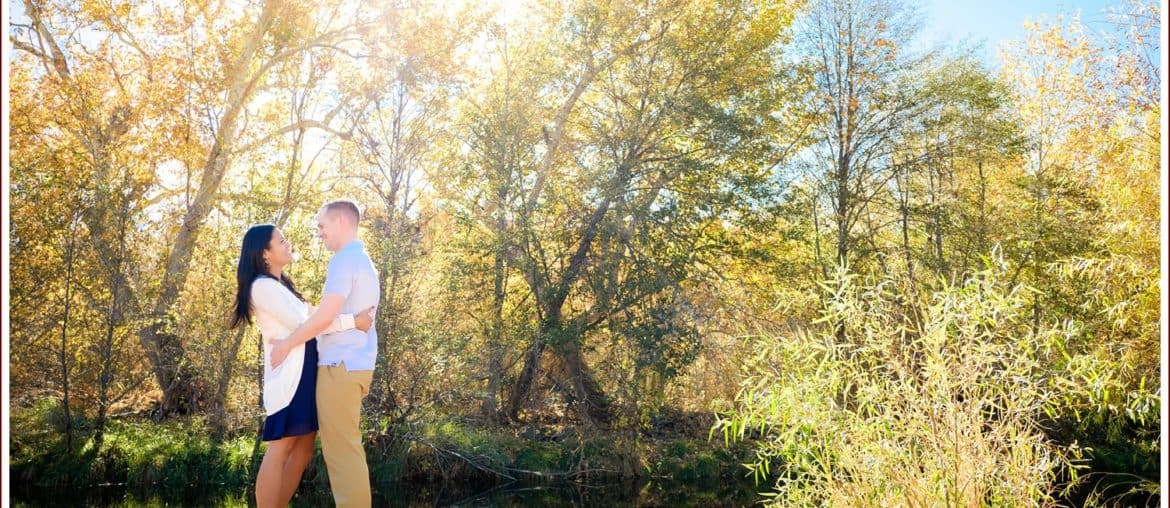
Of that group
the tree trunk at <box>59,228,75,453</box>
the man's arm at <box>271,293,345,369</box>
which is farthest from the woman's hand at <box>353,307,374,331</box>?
the tree trunk at <box>59,228,75,453</box>

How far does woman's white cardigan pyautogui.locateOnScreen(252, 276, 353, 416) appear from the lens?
3598 mm

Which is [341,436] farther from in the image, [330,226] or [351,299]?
[330,226]


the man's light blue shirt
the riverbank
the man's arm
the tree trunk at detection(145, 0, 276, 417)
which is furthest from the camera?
the tree trunk at detection(145, 0, 276, 417)

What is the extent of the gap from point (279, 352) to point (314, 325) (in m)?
0.19

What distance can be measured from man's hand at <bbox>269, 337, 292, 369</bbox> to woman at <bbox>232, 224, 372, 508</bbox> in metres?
0.02

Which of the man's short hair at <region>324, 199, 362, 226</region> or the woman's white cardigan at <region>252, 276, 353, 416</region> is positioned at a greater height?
the man's short hair at <region>324, 199, 362, 226</region>

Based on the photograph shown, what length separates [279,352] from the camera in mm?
3561

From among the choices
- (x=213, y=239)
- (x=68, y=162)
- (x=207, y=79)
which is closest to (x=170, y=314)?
(x=213, y=239)

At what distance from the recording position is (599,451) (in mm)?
8789

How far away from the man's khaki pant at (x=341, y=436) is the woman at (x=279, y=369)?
0.19 ft

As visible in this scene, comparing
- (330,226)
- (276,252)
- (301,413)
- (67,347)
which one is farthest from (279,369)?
(67,347)

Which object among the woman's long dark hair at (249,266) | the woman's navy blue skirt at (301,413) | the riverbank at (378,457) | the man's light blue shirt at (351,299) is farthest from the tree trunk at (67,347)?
the man's light blue shirt at (351,299)

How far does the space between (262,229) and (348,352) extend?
24.6 inches

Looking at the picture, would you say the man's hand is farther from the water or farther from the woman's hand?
the water
